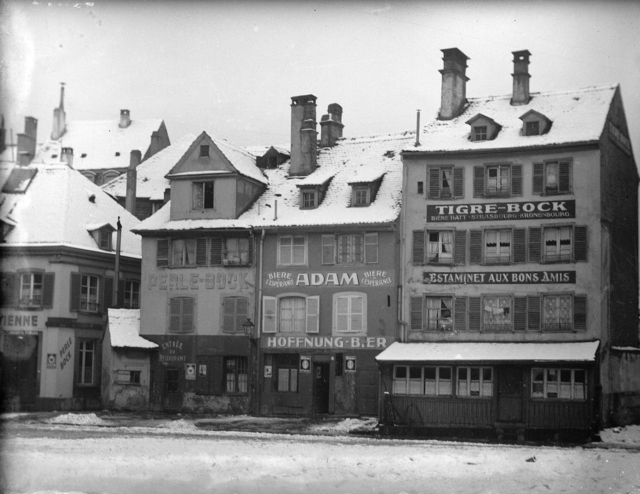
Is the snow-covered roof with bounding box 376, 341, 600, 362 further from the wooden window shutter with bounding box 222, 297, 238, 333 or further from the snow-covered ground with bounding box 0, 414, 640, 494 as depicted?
the wooden window shutter with bounding box 222, 297, 238, 333

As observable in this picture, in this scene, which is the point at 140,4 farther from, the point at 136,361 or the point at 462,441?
the point at 136,361

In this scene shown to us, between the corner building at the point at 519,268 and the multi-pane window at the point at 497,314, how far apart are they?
0.05 metres

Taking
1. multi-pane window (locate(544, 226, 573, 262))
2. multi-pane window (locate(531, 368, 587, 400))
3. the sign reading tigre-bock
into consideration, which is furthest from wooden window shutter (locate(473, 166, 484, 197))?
multi-pane window (locate(531, 368, 587, 400))

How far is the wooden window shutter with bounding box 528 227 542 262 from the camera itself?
40.2 meters

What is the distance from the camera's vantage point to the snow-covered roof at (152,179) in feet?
179

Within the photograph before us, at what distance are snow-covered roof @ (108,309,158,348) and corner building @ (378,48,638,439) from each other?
11966 mm

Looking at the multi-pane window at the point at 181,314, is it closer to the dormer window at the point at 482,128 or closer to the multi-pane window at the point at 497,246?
the multi-pane window at the point at 497,246

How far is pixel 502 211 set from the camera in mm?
40938

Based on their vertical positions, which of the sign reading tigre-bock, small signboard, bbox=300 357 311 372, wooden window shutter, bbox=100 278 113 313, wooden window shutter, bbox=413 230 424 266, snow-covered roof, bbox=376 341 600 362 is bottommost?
small signboard, bbox=300 357 311 372

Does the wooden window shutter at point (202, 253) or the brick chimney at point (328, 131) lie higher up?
the brick chimney at point (328, 131)

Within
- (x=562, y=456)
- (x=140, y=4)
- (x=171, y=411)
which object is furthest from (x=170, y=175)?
(x=562, y=456)

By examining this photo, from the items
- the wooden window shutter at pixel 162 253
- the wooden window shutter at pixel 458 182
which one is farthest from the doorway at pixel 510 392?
the wooden window shutter at pixel 162 253

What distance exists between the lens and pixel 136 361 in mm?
45562

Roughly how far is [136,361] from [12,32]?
23.6 m
